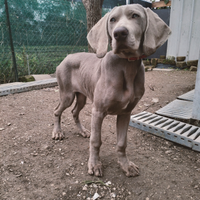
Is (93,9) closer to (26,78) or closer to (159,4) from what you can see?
(26,78)

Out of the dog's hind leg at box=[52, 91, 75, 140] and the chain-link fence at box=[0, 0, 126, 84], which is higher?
the chain-link fence at box=[0, 0, 126, 84]

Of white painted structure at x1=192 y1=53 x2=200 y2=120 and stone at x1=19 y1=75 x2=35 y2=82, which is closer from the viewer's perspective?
white painted structure at x1=192 y1=53 x2=200 y2=120

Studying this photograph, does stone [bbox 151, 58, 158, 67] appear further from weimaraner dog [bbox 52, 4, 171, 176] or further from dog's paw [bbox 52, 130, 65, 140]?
dog's paw [bbox 52, 130, 65, 140]

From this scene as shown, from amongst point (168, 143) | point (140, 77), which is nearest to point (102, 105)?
point (140, 77)

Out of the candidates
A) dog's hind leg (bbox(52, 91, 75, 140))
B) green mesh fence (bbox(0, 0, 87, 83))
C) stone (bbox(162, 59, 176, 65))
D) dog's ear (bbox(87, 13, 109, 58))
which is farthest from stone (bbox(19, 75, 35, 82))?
stone (bbox(162, 59, 176, 65))

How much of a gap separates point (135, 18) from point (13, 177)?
200cm

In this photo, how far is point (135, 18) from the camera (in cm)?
142

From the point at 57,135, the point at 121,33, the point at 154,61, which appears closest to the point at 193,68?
the point at 154,61

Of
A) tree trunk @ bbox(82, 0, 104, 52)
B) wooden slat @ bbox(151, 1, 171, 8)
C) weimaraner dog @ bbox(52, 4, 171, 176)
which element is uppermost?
wooden slat @ bbox(151, 1, 171, 8)

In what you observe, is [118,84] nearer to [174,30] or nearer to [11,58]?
[11,58]

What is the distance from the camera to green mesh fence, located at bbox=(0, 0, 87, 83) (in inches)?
208

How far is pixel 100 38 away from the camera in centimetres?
158

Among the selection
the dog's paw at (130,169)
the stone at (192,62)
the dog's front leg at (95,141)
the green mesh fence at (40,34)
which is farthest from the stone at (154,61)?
the dog's front leg at (95,141)

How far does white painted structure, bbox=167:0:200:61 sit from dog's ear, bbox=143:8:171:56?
637 cm
